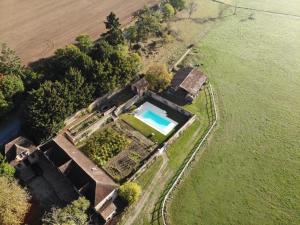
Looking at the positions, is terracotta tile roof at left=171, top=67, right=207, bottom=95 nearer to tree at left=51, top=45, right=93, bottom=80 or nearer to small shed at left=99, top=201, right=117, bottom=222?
tree at left=51, top=45, right=93, bottom=80

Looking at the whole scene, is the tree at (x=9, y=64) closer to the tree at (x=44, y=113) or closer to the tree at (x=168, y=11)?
the tree at (x=44, y=113)

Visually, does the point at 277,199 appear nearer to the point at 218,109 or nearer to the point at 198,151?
the point at 198,151

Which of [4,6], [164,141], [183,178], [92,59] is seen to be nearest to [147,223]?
[183,178]

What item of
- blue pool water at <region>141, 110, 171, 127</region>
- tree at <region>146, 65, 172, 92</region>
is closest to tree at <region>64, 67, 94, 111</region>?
blue pool water at <region>141, 110, 171, 127</region>

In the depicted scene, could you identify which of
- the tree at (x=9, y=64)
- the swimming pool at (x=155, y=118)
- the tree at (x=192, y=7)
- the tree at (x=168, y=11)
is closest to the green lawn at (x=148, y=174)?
the swimming pool at (x=155, y=118)

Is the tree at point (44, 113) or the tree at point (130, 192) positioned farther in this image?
the tree at point (44, 113)
